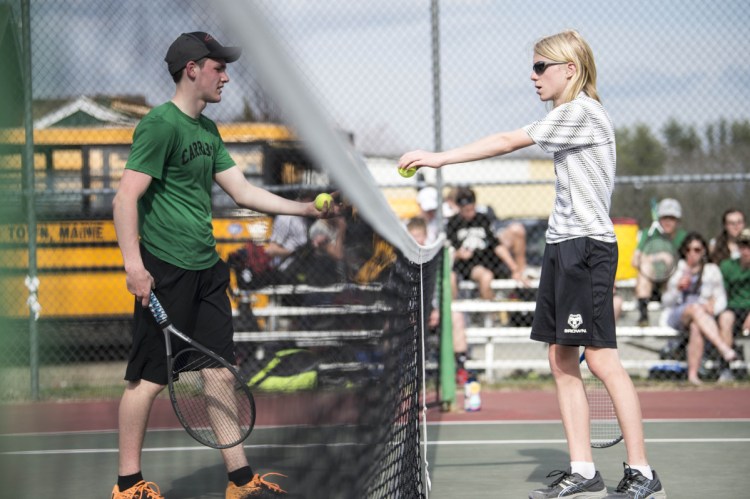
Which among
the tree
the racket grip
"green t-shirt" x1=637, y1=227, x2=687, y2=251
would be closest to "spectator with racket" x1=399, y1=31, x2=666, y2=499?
the racket grip

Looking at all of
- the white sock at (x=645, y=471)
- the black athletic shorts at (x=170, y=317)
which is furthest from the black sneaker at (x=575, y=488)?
the black athletic shorts at (x=170, y=317)

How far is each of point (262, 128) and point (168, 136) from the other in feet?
5.60

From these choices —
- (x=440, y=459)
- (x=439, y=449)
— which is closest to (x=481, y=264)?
(x=439, y=449)

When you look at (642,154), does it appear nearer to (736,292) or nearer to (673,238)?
(673,238)

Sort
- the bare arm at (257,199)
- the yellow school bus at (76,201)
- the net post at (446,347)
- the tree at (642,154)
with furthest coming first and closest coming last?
1. the tree at (642,154)
2. the net post at (446,347)
3. the bare arm at (257,199)
4. the yellow school bus at (76,201)

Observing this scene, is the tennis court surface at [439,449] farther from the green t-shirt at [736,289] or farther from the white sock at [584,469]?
the green t-shirt at [736,289]

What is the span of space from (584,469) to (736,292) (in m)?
5.12

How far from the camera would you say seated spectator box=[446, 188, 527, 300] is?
9.05 m

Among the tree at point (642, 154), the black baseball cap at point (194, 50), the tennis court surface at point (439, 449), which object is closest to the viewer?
the black baseball cap at point (194, 50)

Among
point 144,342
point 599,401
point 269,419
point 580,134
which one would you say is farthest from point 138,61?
point 599,401

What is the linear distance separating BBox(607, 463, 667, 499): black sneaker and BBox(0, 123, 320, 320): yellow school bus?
161 centimetres

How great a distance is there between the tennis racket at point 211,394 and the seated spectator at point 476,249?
514 centimetres

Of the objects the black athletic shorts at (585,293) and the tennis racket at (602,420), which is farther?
the tennis racket at (602,420)

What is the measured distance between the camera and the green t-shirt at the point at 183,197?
12.1 ft
